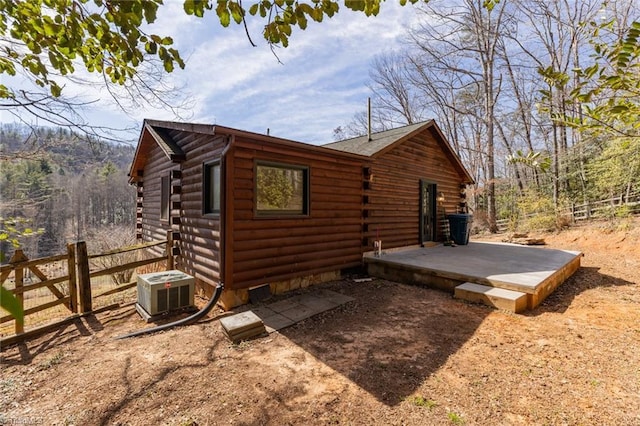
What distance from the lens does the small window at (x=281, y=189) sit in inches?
206

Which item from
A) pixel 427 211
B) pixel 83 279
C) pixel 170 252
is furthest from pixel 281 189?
pixel 427 211

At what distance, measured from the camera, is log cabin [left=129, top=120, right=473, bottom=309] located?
486cm

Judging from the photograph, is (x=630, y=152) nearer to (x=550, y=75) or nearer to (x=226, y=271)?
(x=550, y=75)

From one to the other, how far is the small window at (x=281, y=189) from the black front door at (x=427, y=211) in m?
4.73

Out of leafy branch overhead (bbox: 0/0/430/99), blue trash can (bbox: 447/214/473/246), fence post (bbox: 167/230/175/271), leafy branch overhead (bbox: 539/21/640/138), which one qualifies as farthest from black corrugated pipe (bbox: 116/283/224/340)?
blue trash can (bbox: 447/214/473/246)

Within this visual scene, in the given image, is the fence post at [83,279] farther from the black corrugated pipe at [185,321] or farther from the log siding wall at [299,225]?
the log siding wall at [299,225]

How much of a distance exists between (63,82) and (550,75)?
420cm

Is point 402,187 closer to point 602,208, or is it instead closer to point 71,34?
point 71,34

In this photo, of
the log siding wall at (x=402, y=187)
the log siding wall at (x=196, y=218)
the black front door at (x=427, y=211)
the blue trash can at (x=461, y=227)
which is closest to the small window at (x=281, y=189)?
the log siding wall at (x=196, y=218)

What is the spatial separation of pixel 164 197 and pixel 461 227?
9.08 metres

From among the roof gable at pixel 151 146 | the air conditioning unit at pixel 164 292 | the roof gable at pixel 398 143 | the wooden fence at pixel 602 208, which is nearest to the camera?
the air conditioning unit at pixel 164 292

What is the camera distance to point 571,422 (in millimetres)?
2246

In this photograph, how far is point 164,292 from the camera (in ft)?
15.1

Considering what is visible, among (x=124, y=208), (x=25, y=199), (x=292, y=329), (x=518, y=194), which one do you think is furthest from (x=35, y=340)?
(x=124, y=208)
